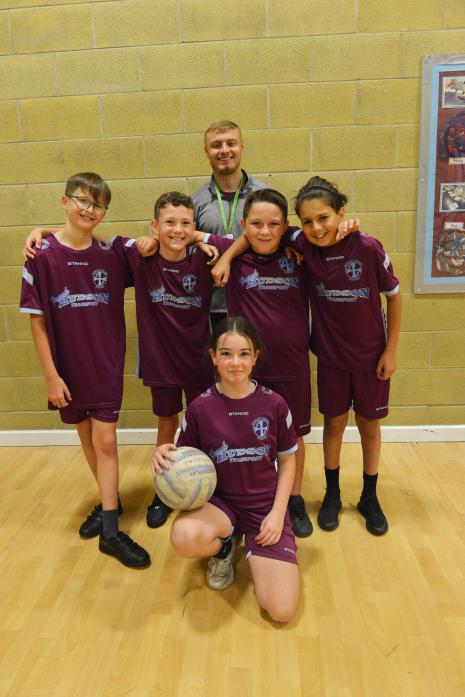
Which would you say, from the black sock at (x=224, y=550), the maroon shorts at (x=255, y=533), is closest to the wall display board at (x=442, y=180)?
the maroon shorts at (x=255, y=533)

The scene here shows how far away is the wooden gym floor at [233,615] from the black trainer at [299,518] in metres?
0.05

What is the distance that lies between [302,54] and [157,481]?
232cm

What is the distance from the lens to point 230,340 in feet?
5.85

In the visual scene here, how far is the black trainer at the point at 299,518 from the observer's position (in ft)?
7.16

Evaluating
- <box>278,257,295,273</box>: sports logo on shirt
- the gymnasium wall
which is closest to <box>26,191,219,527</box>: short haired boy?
<box>278,257,295,273</box>: sports logo on shirt

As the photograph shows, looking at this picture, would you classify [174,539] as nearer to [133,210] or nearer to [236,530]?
[236,530]

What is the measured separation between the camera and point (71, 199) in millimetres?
2010

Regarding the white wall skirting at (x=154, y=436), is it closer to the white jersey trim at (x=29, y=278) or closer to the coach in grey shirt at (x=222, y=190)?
the coach in grey shirt at (x=222, y=190)

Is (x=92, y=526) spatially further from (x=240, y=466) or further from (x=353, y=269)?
(x=353, y=269)

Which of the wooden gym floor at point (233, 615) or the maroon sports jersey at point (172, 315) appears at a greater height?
the maroon sports jersey at point (172, 315)

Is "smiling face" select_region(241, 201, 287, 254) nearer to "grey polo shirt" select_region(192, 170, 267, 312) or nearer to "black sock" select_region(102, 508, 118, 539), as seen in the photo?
"grey polo shirt" select_region(192, 170, 267, 312)

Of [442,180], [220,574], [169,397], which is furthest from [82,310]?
[442,180]

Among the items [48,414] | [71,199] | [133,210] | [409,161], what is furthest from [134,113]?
[48,414]

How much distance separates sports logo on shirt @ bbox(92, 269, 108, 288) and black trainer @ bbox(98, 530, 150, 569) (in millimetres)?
1049
